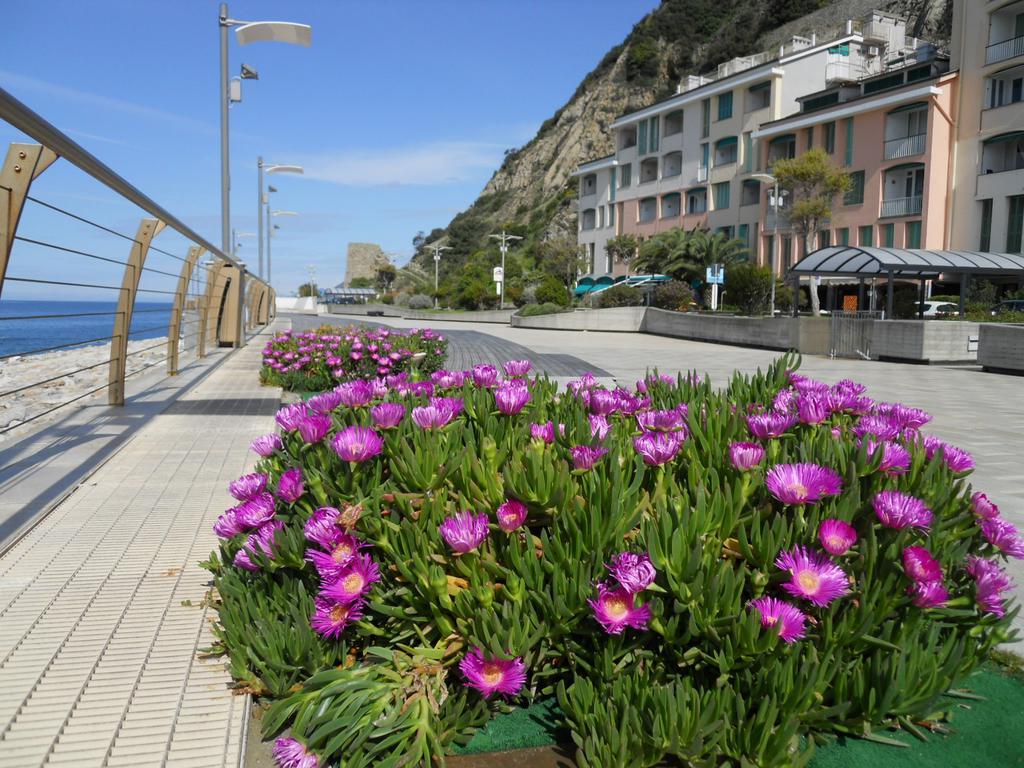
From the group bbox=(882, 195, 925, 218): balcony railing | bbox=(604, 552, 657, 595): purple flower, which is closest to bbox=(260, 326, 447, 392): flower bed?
bbox=(604, 552, 657, 595): purple flower

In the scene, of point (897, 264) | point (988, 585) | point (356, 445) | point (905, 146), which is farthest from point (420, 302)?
point (988, 585)

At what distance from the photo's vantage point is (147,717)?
2.22 meters

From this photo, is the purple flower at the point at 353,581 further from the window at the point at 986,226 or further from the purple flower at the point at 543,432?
the window at the point at 986,226

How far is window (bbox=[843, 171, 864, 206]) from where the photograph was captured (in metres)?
42.7

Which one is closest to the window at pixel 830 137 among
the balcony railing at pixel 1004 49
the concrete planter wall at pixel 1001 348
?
the balcony railing at pixel 1004 49

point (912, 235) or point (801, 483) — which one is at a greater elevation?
point (912, 235)

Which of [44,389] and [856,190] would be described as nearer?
[44,389]

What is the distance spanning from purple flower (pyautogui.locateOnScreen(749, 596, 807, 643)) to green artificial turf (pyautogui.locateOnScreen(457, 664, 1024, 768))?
386 millimetres

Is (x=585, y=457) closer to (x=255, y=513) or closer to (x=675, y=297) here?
(x=255, y=513)

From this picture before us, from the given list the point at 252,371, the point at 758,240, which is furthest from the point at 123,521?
the point at 758,240

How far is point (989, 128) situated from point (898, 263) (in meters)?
21.3

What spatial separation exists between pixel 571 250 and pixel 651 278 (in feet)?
80.0

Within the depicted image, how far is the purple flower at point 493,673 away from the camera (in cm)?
212

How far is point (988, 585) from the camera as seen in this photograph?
7.69 ft
